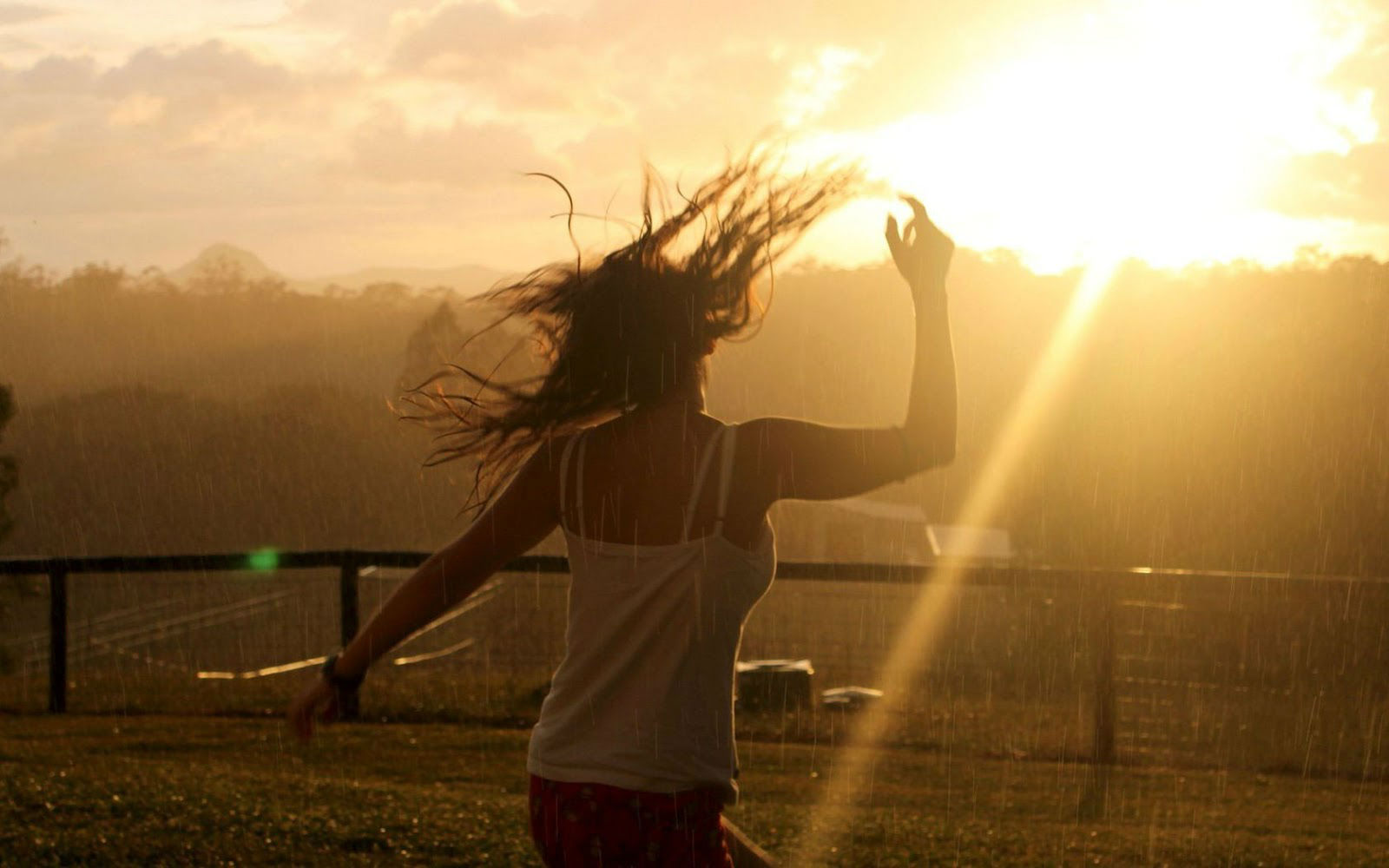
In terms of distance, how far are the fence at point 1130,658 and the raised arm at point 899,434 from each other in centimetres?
753

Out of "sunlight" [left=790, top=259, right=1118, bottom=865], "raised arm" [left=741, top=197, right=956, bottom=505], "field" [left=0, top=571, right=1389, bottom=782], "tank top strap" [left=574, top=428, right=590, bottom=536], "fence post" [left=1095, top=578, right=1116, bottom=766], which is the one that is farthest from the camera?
"field" [left=0, top=571, right=1389, bottom=782]

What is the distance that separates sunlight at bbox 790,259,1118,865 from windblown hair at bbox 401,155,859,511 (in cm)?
376

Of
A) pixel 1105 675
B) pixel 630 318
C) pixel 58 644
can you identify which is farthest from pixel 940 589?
pixel 630 318

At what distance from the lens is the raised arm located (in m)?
2.64

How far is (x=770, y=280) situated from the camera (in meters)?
3.06

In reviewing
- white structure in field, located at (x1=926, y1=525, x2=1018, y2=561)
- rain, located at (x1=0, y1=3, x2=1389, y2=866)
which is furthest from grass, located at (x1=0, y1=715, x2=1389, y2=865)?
white structure in field, located at (x1=926, y1=525, x2=1018, y2=561)

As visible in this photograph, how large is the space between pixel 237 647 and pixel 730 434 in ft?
149

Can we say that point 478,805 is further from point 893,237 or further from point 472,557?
point 893,237

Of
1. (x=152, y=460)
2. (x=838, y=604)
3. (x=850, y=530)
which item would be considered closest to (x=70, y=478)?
(x=152, y=460)

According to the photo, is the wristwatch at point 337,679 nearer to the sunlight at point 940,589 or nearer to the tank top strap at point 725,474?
the tank top strap at point 725,474

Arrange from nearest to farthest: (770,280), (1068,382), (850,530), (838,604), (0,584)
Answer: (770,280)
(0,584)
(1068,382)
(838,604)
(850,530)

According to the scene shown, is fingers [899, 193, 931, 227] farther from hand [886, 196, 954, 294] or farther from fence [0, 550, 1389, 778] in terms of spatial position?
fence [0, 550, 1389, 778]

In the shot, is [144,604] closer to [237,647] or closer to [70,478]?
[237,647]

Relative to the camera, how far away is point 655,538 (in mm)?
2684
